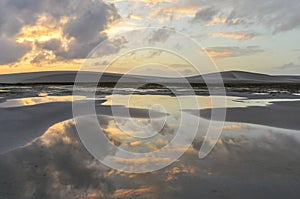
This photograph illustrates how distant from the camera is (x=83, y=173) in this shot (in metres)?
6.93

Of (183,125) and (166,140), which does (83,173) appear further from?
(183,125)

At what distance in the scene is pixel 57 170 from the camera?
709cm

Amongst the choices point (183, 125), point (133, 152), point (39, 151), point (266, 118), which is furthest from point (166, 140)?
point (266, 118)

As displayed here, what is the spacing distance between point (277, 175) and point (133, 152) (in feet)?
13.1

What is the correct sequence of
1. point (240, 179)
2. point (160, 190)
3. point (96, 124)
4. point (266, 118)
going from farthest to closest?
point (266, 118), point (96, 124), point (240, 179), point (160, 190)

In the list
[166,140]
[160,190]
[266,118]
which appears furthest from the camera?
[266,118]

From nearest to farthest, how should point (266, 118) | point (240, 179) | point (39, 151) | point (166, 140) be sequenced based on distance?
point (240, 179)
point (39, 151)
point (166, 140)
point (266, 118)

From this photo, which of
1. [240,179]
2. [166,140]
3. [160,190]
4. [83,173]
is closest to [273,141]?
[166,140]

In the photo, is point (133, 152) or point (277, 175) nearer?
point (277, 175)

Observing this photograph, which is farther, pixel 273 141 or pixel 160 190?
pixel 273 141

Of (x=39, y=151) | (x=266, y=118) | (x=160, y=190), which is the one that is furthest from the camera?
(x=266, y=118)

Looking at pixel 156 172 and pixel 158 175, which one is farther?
pixel 156 172

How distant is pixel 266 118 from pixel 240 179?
422 inches

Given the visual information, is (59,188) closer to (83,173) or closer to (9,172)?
(83,173)
